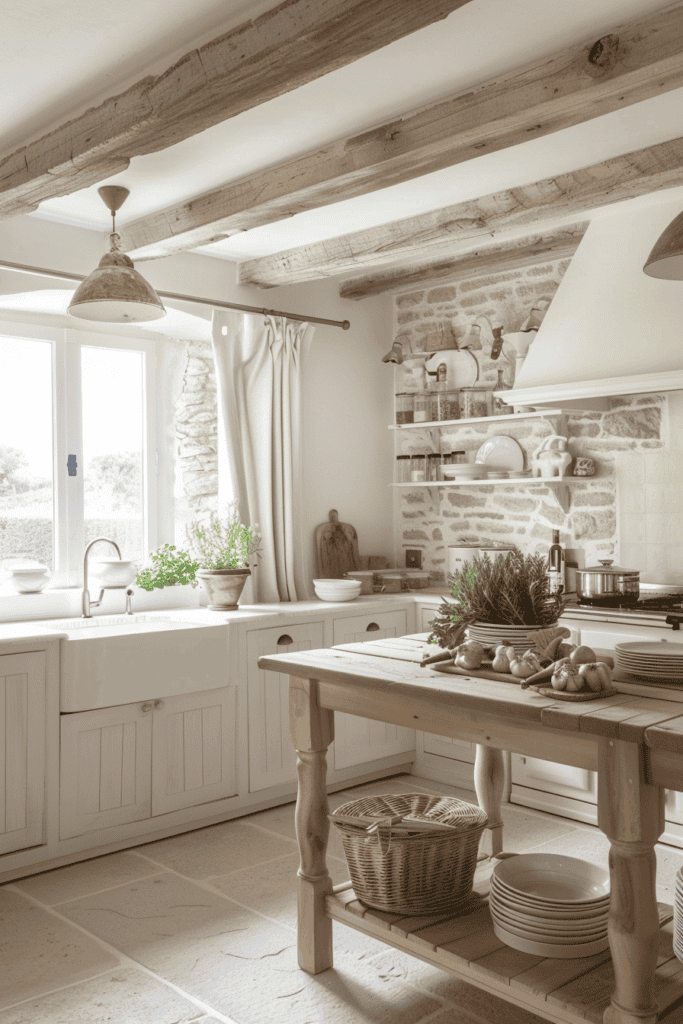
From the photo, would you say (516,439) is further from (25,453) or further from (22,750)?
(22,750)

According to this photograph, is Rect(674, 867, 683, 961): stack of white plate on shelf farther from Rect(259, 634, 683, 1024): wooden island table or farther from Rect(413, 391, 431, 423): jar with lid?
Rect(413, 391, 431, 423): jar with lid

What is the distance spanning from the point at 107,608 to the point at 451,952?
2755mm

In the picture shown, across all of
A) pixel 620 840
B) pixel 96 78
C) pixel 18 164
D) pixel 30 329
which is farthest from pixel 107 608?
pixel 620 840

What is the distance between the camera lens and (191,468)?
502 centimetres

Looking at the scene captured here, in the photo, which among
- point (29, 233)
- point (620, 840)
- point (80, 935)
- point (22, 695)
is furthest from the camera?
point (29, 233)

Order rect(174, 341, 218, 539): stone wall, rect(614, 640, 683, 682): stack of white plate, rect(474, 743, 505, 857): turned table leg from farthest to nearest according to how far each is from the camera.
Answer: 1. rect(174, 341, 218, 539): stone wall
2. rect(474, 743, 505, 857): turned table leg
3. rect(614, 640, 683, 682): stack of white plate

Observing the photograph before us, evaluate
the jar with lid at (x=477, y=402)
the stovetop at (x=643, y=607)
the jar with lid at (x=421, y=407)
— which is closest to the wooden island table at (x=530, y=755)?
the stovetop at (x=643, y=607)

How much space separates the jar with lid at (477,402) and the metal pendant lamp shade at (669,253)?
2881mm

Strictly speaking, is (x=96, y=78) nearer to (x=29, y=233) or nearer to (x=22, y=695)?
(x=29, y=233)

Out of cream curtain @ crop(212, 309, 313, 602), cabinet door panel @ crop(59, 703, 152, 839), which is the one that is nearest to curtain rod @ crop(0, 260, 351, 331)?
cream curtain @ crop(212, 309, 313, 602)

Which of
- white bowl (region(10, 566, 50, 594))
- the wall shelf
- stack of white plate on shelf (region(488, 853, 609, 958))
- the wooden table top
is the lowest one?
stack of white plate on shelf (region(488, 853, 609, 958))

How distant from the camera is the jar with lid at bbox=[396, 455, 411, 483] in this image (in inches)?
220

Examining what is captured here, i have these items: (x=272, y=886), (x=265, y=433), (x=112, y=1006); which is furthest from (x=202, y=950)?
(x=265, y=433)

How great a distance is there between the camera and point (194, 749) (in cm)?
405
